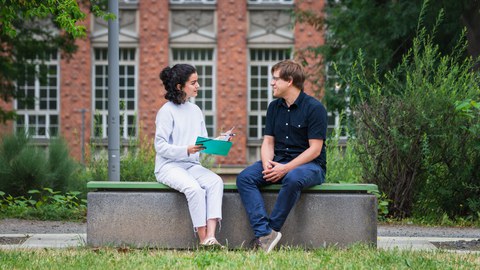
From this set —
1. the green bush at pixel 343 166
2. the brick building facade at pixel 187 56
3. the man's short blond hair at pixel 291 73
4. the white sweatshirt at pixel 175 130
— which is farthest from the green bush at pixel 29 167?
the brick building facade at pixel 187 56

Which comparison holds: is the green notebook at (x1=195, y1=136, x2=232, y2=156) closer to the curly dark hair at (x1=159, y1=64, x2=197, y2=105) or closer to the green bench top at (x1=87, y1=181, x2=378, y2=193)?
the green bench top at (x1=87, y1=181, x2=378, y2=193)

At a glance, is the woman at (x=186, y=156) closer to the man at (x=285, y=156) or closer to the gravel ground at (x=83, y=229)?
the man at (x=285, y=156)

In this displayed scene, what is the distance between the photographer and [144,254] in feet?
27.1

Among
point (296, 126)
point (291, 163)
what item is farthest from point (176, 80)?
point (291, 163)

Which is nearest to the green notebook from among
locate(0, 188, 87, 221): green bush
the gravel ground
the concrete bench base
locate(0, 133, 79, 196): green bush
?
the concrete bench base

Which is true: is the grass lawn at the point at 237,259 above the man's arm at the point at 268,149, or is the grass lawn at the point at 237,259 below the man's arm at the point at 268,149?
below

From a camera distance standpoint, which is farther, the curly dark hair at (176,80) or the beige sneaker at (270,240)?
the curly dark hair at (176,80)

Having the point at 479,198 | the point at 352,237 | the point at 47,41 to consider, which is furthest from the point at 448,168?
the point at 47,41

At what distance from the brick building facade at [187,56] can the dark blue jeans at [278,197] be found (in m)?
23.3

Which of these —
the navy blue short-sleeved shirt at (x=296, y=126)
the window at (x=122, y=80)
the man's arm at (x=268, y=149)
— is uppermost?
the window at (x=122, y=80)

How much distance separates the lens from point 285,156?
9039mm

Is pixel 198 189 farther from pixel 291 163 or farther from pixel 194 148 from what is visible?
pixel 291 163

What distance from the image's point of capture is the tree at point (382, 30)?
771 inches

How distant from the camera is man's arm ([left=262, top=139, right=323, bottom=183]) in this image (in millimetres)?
8734
